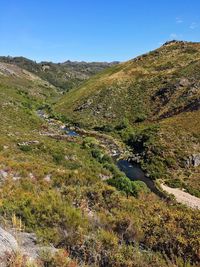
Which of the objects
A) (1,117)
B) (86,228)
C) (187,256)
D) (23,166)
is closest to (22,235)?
(86,228)

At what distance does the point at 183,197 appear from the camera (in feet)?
116

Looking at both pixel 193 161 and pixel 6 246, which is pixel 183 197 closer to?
pixel 193 161

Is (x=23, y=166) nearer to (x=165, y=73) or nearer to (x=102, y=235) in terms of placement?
(x=102, y=235)

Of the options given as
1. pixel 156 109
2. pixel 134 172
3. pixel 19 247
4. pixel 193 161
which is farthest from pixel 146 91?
pixel 19 247

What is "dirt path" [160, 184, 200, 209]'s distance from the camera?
3338cm

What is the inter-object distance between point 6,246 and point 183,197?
2932 centimetres

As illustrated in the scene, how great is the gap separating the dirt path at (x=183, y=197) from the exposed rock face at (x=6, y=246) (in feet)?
85.4

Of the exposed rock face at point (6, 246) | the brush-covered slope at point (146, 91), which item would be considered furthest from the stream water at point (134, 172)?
the exposed rock face at point (6, 246)

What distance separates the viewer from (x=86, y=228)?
1002 centimetres

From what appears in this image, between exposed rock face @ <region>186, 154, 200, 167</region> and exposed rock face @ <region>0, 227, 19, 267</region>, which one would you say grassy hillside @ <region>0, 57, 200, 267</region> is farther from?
exposed rock face @ <region>186, 154, 200, 167</region>

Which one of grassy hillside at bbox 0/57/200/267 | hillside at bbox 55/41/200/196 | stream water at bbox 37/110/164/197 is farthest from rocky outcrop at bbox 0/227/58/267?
hillside at bbox 55/41/200/196

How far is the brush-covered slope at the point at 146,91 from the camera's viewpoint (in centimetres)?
7788

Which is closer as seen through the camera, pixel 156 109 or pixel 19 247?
pixel 19 247

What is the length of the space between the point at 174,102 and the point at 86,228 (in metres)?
70.1
